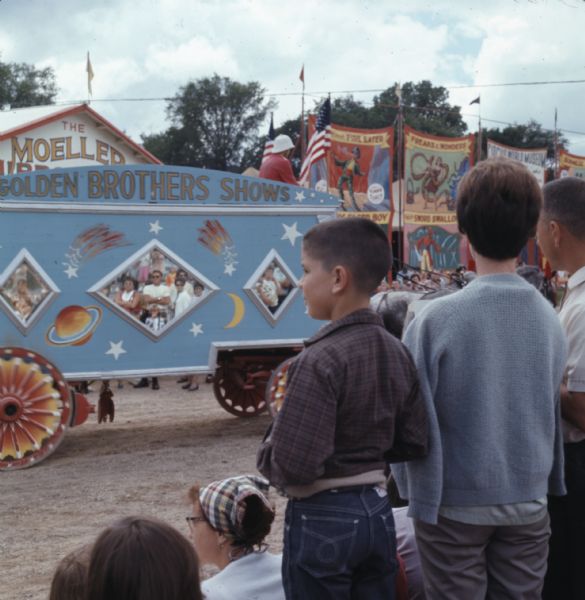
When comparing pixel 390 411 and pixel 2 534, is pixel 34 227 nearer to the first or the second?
pixel 2 534

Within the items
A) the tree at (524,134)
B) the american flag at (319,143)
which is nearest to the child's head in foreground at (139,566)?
the american flag at (319,143)

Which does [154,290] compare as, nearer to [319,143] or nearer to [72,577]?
[72,577]

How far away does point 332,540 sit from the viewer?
216 centimetres

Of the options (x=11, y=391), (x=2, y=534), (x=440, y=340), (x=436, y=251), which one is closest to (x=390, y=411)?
(x=440, y=340)

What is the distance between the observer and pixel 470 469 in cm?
218

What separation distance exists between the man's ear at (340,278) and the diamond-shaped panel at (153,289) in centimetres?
534

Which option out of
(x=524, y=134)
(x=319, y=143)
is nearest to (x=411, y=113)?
(x=524, y=134)

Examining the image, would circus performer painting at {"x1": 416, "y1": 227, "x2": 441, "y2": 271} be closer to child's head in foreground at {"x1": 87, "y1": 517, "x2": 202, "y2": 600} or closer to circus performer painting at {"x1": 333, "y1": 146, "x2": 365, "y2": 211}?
circus performer painting at {"x1": 333, "y1": 146, "x2": 365, "y2": 211}

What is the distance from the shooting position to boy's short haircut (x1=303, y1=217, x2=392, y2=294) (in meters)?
2.34

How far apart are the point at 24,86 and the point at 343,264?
47681 millimetres

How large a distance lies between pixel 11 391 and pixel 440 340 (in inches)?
223

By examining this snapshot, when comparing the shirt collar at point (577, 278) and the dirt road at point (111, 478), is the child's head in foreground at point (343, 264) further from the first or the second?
the dirt road at point (111, 478)

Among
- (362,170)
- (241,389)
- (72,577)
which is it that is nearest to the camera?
(72,577)

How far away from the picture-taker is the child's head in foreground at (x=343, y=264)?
2.34 metres
